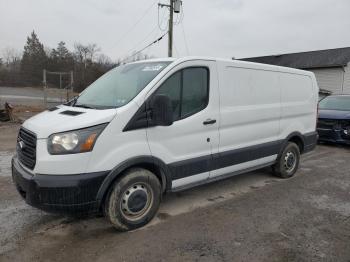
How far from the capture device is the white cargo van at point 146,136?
10.7ft

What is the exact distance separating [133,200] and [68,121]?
1167 millimetres

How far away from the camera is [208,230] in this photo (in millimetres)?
3809

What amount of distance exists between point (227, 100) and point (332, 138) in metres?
5.96

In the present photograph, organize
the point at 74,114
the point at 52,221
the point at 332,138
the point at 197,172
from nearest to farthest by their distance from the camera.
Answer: the point at 74,114, the point at 52,221, the point at 197,172, the point at 332,138

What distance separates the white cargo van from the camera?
3262 millimetres

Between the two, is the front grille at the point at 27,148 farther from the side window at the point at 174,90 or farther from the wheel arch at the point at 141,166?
the side window at the point at 174,90

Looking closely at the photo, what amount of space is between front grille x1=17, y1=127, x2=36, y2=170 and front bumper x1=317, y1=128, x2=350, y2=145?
8.17 meters

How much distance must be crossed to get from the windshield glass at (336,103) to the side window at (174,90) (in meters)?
7.44

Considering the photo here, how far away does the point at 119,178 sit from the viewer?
3.57 m

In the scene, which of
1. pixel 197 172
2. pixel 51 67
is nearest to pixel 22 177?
pixel 197 172

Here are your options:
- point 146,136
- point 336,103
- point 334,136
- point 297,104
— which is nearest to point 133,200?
point 146,136

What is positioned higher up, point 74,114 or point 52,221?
point 74,114

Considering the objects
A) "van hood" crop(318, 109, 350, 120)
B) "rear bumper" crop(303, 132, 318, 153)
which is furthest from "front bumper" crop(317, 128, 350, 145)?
"rear bumper" crop(303, 132, 318, 153)

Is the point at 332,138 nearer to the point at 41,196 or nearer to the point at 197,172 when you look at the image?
the point at 197,172
